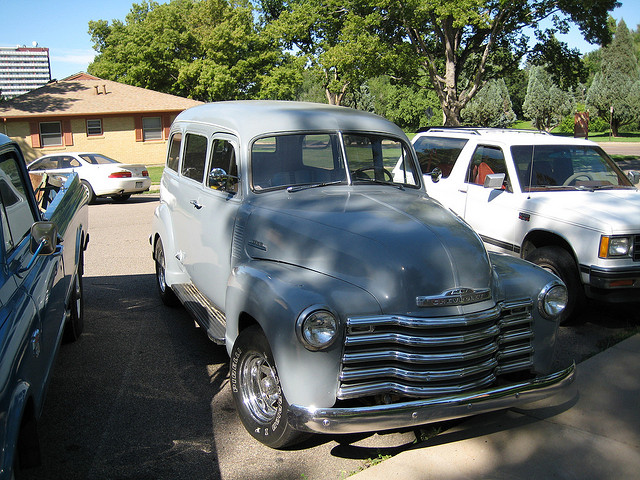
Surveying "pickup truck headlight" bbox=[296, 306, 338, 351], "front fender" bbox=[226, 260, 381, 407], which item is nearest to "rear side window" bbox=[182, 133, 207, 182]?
"front fender" bbox=[226, 260, 381, 407]

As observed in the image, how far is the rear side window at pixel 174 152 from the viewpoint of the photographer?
6.41 meters

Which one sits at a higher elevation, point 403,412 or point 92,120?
point 92,120

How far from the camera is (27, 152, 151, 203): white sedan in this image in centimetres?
1683

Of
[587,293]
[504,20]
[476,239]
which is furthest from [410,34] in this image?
[476,239]

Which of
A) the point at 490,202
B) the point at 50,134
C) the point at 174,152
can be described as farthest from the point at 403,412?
the point at 50,134

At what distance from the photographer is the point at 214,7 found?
43.2 meters

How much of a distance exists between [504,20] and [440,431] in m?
22.0

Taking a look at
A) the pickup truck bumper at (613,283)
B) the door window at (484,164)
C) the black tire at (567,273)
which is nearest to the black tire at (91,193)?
the door window at (484,164)

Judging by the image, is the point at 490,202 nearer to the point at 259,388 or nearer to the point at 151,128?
the point at 259,388

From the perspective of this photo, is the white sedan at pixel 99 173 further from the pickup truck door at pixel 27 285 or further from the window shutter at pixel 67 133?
the window shutter at pixel 67 133

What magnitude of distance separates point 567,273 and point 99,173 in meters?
14.2

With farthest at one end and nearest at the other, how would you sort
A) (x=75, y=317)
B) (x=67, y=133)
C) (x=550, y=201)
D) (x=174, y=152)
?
(x=67, y=133) < (x=174, y=152) < (x=550, y=201) < (x=75, y=317)

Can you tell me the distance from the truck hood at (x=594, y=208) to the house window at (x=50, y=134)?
96.8ft

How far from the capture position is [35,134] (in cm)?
3017
